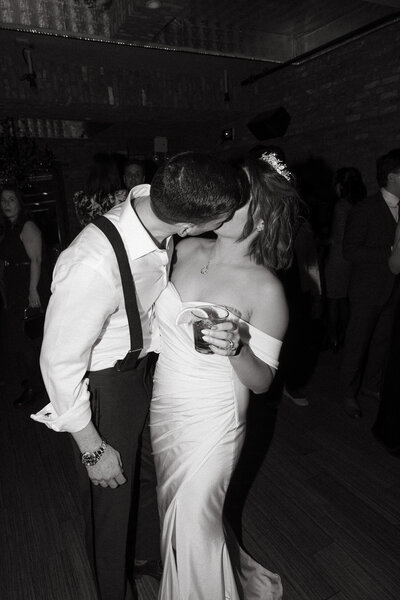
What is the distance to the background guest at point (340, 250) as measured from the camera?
379 centimetres

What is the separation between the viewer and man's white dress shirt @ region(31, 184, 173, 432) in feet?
3.79

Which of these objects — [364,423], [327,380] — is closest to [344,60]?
[327,380]

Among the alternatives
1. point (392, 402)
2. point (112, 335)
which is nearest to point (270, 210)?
point (112, 335)

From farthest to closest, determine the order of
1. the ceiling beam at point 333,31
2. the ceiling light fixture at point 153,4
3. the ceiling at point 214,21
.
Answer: the ceiling beam at point 333,31, the ceiling at point 214,21, the ceiling light fixture at point 153,4

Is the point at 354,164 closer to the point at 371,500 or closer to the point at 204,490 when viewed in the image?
the point at 371,500

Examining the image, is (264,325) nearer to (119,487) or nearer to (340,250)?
(119,487)

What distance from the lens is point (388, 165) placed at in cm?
274

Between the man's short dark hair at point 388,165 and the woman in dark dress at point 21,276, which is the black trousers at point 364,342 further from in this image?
Answer: the woman in dark dress at point 21,276

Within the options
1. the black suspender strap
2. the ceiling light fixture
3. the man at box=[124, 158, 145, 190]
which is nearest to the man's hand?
the black suspender strap

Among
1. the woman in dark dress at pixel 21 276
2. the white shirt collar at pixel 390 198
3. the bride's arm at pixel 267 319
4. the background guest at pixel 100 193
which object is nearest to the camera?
the bride's arm at pixel 267 319

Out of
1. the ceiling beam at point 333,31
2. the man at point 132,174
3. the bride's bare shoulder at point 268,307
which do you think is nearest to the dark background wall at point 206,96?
the ceiling beam at point 333,31

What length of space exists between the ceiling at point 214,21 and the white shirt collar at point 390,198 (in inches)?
87.6

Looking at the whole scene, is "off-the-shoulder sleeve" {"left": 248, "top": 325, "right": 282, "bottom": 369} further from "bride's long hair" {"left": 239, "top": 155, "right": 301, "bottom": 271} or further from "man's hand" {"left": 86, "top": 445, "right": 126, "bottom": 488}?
"man's hand" {"left": 86, "top": 445, "right": 126, "bottom": 488}

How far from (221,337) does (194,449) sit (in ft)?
2.00
